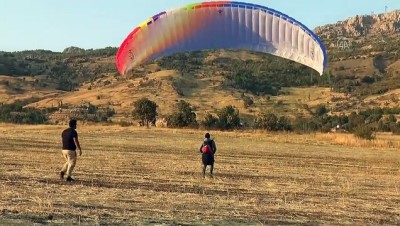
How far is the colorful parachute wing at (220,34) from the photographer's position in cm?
1961

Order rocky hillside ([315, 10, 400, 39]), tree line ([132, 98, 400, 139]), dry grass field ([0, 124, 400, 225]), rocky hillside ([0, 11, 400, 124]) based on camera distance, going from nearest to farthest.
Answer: dry grass field ([0, 124, 400, 225]) < tree line ([132, 98, 400, 139]) < rocky hillside ([0, 11, 400, 124]) < rocky hillside ([315, 10, 400, 39])

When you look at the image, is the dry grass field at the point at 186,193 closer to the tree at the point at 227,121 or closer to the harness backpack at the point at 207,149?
the harness backpack at the point at 207,149

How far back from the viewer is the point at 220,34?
2073 cm

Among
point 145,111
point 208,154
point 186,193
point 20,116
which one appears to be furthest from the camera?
point 20,116

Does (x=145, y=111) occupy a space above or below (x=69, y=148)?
above

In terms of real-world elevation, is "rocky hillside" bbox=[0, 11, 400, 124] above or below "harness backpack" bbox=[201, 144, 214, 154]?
above

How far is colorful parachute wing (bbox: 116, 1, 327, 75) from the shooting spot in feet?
64.3

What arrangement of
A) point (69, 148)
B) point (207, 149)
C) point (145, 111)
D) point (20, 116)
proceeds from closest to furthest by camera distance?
point (69, 148) → point (207, 149) → point (145, 111) → point (20, 116)

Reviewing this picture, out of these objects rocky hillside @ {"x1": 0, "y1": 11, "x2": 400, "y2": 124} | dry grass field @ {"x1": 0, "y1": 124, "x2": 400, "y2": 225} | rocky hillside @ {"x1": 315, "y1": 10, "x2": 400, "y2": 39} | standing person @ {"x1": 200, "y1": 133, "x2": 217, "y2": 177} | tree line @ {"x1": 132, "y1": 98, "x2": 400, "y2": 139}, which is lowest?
dry grass field @ {"x1": 0, "y1": 124, "x2": 400, "y2": 225}

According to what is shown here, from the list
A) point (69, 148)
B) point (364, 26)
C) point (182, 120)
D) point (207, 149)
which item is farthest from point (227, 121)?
point (364, 26)

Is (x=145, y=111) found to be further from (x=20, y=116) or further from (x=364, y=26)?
(x=364, y=26)

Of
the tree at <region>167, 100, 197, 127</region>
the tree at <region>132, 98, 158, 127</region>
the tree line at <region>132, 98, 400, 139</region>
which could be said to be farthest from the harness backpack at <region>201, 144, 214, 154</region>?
the tree at <region>132, 98, 158, 127</region>

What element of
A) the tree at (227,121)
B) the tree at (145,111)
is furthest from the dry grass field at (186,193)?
the tree at (227,121)

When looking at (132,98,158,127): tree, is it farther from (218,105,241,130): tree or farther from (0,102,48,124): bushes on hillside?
(0,102,48,124): bushes on hillside
